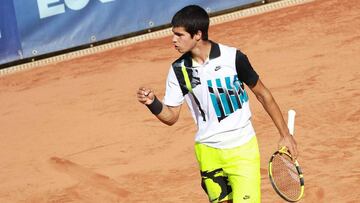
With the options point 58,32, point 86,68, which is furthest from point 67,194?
point 58,32

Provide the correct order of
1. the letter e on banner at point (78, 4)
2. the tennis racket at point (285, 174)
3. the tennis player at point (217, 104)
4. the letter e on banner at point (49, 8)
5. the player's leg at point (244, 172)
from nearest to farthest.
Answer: the tennis player at point (217, 104) < the player's leg at point (244, 172) < the tennis racket at point (285, 174) < the letter e on banner at point (49, 8) < the letter e on banner at point (78, 4)

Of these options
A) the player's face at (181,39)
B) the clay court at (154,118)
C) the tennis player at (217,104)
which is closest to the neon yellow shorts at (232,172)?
the tennis player at (217,104)

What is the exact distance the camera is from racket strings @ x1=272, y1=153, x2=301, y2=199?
636 cm

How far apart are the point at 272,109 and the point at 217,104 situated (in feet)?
1.44

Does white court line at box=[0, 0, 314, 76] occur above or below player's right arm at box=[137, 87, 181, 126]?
below

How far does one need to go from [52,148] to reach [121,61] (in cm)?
384

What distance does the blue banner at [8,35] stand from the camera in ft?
49.2

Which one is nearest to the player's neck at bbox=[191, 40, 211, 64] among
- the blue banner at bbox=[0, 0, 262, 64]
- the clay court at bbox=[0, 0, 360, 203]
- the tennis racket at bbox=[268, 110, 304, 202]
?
the tennis racket at bbox=[268, 110, 304, 202]

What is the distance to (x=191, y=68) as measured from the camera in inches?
241

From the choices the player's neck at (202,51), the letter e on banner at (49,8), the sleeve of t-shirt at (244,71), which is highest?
the player's neck at (202,51)

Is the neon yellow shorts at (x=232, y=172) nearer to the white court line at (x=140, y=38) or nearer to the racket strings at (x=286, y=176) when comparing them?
the racket strings at (x=286, y=176)

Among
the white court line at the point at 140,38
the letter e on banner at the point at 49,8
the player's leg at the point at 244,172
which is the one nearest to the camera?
the player's leg at the point at 244,172

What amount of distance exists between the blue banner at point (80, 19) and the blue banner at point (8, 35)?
0.02 meters

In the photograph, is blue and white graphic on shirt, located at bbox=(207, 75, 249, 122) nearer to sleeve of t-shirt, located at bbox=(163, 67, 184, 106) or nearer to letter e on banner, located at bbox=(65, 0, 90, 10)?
sleeve of t-shirt, located at bbox=(163, 67, 184, 106)
